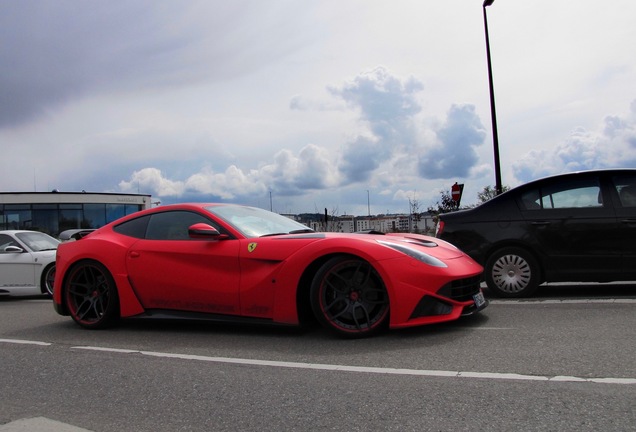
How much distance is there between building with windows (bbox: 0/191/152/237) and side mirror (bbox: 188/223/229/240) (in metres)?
40.5

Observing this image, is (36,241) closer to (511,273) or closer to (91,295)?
(91,295)

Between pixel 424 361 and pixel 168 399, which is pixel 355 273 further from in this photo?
pixel 168 399

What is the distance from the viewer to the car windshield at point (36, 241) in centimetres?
1060

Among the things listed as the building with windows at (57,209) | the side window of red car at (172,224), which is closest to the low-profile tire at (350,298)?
the side window of red car at (172,224)

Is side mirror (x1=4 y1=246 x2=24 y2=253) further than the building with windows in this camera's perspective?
No

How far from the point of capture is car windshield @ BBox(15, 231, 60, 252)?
34.8 feet

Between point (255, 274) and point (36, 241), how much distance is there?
7.24m

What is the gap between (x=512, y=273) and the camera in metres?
7.28

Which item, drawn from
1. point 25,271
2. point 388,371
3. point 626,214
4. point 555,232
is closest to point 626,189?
point 626,214

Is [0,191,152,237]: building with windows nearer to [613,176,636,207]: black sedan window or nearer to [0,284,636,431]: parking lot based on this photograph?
[0,284,636,431]: parking lot

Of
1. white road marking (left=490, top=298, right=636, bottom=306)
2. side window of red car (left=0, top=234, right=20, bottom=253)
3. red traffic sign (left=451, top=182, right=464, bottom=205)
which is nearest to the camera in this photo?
white road marking (left=490, top=298, right=636, bottom=306)

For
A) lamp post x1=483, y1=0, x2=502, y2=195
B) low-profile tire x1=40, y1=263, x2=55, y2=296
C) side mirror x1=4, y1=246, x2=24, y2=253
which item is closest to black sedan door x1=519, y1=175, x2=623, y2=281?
low-profile tire x1=40, y1=263, x2=55, y2=296

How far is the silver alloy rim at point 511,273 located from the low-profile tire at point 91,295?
15.0 feet

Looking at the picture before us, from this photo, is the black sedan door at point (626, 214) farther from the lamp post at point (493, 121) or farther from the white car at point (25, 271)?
the lamp post at point (493, 121)
